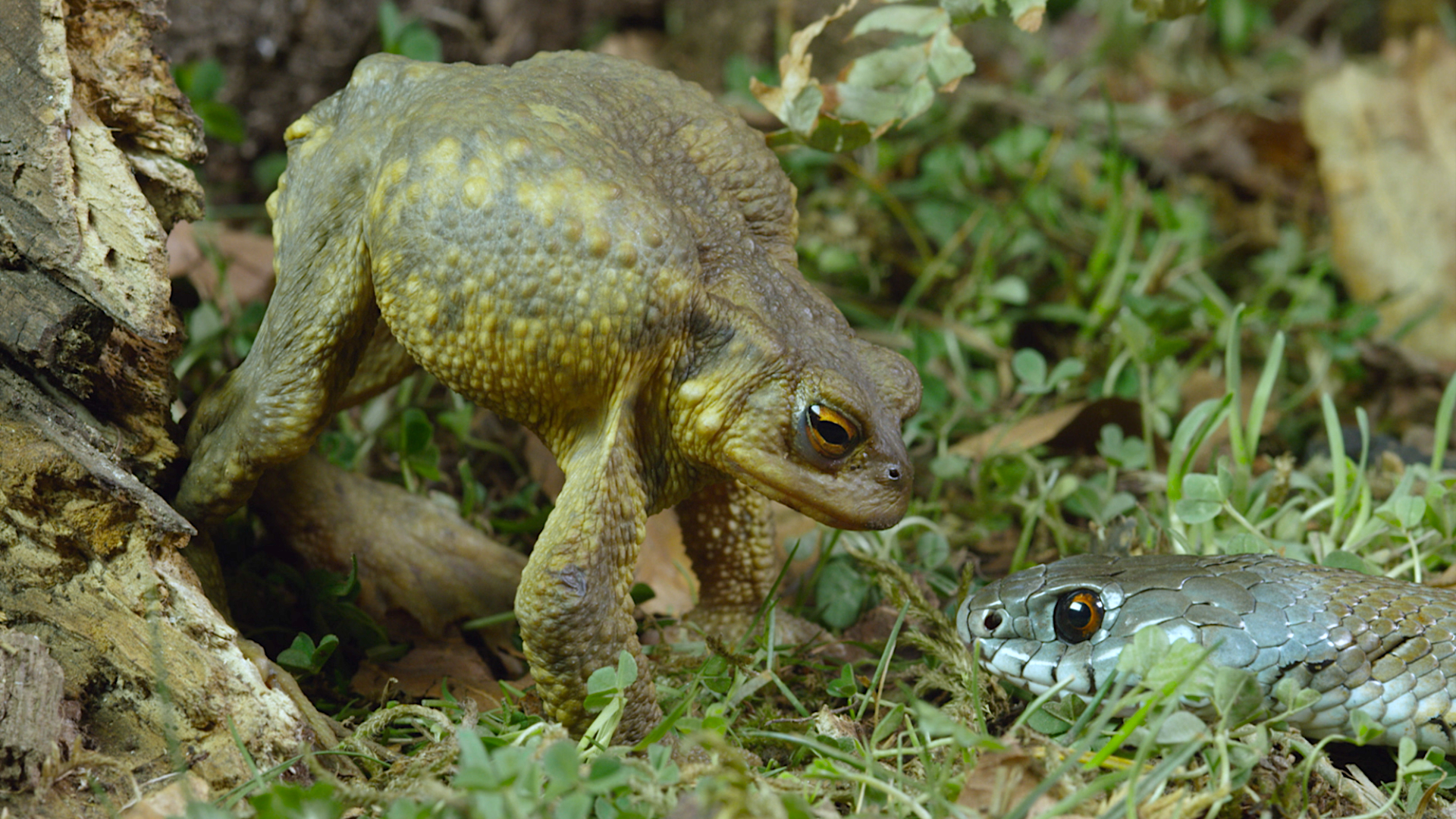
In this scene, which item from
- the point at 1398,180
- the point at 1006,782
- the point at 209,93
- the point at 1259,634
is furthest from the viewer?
the point at 1398,180

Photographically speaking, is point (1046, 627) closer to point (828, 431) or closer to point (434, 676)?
point (828, 431)

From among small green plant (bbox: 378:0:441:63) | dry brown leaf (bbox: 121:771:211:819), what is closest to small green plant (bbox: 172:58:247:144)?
small green plant (bbox: 378:0:441:63)

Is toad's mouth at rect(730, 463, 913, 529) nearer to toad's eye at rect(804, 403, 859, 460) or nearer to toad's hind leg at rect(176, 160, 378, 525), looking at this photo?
toad's eye at rect(804, 403, 859, 460)

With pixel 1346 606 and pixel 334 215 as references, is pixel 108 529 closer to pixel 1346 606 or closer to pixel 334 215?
pixel 334 215

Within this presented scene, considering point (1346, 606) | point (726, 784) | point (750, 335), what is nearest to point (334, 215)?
point (750, 335)

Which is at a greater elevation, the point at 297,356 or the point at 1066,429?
the point at 297,356

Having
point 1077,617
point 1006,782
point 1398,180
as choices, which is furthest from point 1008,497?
point 1398,180
